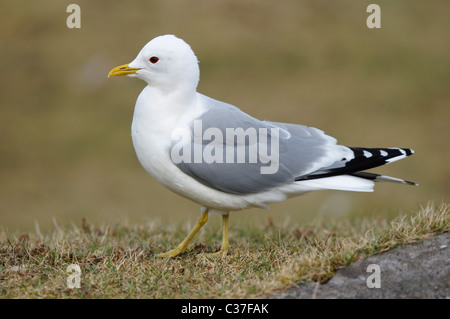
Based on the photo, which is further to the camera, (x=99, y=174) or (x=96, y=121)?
(x=96, y=121)

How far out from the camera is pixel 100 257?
4547mm

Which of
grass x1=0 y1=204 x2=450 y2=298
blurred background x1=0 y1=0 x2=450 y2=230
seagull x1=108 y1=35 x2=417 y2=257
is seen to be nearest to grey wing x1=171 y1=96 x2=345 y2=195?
seagull x1=108 y1=35 x2=417 y2=257

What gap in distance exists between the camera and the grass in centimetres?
387

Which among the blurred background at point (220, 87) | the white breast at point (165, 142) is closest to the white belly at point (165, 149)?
the white breast at point (165, 142)

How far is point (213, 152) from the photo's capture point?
4.67m

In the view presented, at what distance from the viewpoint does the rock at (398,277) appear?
12.1 ft

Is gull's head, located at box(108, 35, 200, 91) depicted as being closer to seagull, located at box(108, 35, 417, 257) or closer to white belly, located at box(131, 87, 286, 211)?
seagull, located at box(108, 35, 417, 257)

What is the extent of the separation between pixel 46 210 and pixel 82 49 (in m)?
5.17

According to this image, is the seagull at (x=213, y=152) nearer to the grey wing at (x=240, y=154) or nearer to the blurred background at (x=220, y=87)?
the grey wing at (x=240, y=154)

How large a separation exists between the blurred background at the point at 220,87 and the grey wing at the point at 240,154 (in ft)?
20.5

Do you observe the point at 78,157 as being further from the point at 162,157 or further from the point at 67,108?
the point at 162,157

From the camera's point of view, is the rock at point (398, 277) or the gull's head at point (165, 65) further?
the gull's head at point (165, 65)

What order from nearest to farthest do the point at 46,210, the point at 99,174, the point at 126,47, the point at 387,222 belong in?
the point at 387,222
the point at 46,210
the point at 99,174
the point at 126,47

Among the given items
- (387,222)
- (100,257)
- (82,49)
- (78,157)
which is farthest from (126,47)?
(100,257)
